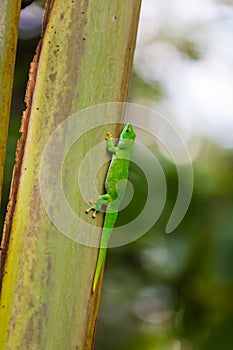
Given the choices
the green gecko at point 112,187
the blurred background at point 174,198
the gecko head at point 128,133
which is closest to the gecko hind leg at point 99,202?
the green gecko at point 112,187

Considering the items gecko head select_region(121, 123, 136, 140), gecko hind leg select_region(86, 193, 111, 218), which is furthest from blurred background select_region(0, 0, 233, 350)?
gecko hind leg select_region(86, 193, 111, 218)

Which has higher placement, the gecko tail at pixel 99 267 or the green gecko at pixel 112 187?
the green gecko at pixel 112 187

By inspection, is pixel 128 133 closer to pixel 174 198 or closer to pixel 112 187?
pixel 112 187

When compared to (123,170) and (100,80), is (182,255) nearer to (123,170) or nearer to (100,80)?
(123,170)

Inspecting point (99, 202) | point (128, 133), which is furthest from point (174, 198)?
point (99, 202)

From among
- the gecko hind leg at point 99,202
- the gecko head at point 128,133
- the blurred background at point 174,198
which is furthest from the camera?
the blurred background at point 174,198

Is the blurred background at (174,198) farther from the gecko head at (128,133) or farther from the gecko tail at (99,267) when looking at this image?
the gecko tail at (99,267)
